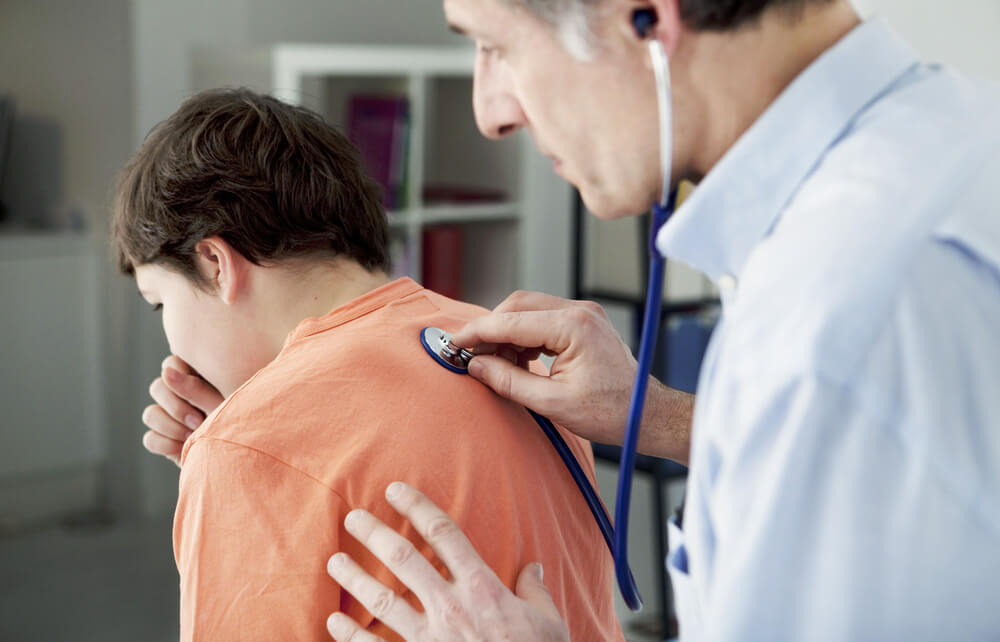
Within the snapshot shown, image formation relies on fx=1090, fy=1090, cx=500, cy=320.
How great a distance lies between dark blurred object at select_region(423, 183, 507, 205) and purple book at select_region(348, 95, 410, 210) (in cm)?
37

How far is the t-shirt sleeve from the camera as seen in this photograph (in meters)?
0.93

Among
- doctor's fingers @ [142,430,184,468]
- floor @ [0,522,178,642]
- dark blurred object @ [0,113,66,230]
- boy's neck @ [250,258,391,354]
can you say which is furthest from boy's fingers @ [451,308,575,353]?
dark blurred object @ [0,113,66,230]

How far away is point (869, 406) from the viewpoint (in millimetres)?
597

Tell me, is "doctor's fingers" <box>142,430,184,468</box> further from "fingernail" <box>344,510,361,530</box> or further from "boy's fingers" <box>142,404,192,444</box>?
"fingernail" <box>344,510,361,530</box>

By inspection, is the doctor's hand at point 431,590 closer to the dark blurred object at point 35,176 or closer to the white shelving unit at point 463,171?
the white shelving unit at point 463,171

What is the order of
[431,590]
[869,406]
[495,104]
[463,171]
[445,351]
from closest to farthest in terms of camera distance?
[869,406] < [495,104] < [431,590] < [445,351] < [463,171]

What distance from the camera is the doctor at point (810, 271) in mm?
605

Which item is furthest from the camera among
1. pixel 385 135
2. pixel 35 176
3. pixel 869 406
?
pixel 35 176

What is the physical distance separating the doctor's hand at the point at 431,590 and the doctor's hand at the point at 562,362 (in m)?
0.18

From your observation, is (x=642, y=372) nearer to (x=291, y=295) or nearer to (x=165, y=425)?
(x=291, y=295)

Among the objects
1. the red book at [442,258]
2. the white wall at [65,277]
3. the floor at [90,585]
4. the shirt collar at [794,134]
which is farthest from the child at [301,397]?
the white wall at [65,277]

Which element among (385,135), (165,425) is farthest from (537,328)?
(385,135)

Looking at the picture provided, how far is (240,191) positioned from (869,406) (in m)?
0.78

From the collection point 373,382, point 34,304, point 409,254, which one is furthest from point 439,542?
point 34,304
